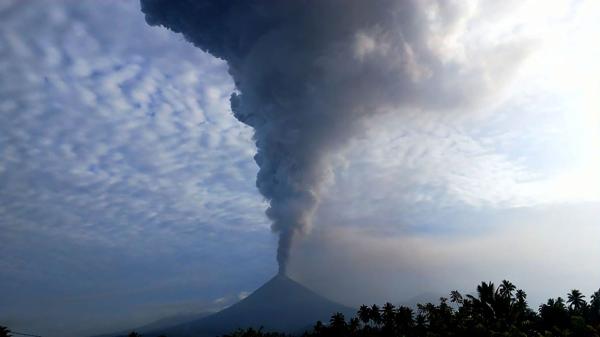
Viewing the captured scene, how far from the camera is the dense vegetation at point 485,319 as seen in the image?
6444 centimetres

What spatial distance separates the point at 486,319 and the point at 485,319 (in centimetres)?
18

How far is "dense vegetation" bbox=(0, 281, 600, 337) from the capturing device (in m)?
64.4

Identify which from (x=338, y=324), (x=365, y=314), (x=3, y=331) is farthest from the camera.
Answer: (x=365, y=314)

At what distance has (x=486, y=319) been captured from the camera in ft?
232

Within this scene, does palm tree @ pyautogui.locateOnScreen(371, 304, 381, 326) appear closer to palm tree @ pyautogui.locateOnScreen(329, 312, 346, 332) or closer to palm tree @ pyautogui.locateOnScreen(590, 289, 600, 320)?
palm tree @ pyautogui.locateOnScreen(329, 312, 346, 332)

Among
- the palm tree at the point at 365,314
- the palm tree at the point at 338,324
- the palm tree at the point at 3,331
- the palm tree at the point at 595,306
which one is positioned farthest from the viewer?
the palm tree at the point at 365,314

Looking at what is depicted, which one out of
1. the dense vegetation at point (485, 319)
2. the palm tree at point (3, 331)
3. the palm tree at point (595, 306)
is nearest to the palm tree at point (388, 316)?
the dense vegetation at point (485, 319)

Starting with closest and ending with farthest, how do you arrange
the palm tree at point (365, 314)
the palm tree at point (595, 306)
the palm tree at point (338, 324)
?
the palm tree at point (595, 306) → the palm tree at point (338, 324) → the palm tree at point (365, 314)

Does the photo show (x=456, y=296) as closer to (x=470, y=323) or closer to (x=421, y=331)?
(x=421, y=331)

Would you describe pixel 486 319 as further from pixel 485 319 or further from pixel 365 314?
pixel 365 314

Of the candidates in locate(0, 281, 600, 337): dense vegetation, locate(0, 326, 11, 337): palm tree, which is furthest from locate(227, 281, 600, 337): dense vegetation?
locate(0, 326, 11, 337): palm tree

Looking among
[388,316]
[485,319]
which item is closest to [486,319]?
[485,319]

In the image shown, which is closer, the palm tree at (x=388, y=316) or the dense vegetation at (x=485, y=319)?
the dense vegetation at (x=485, y=319)

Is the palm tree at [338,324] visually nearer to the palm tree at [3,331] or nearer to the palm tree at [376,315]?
the palm tree at [376,315]
